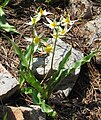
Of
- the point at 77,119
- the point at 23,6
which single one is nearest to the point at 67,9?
the point at 23,6

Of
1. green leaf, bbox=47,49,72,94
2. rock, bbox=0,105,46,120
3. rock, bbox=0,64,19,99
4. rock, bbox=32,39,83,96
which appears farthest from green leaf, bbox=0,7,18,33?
rock, bbox=0,105,46,120

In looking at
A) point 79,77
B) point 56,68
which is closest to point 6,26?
point 56,68

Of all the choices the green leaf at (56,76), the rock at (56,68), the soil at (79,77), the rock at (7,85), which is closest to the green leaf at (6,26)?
the soil at (79,77)

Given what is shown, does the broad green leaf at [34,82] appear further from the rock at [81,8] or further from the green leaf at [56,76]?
the rock at [81,8]

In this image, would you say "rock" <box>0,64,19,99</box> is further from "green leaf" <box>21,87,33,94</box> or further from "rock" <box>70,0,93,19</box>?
"rock" <box>70,0,93,19</box>

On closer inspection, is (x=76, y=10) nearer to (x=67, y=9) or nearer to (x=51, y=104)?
(x=67, y=9)

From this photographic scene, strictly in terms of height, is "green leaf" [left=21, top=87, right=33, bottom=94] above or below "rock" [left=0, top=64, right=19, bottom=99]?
below

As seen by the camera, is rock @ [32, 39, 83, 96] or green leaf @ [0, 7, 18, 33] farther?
green leaf @ [0, 7, 18, 33]
